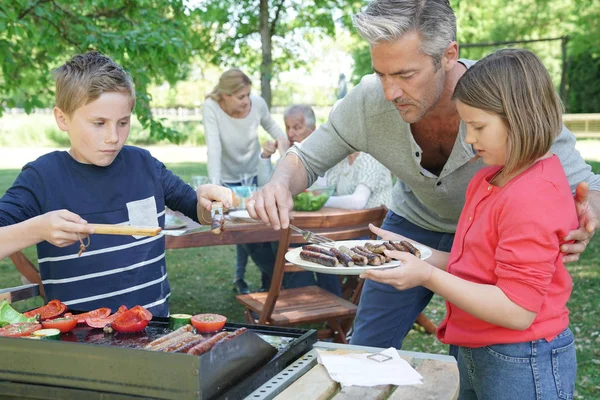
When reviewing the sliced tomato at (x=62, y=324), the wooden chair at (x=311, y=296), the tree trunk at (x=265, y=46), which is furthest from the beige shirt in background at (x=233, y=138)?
the sliced tomato at (x=62, y=324)

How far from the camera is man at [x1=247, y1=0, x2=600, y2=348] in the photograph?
7.91ft

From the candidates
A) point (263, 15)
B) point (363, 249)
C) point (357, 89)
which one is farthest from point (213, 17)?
point (363, 249)

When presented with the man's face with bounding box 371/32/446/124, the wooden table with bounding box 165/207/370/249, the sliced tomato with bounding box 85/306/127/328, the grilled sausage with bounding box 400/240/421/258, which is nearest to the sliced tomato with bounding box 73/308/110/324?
the sliced tomato with bounding box 85/306/127/328

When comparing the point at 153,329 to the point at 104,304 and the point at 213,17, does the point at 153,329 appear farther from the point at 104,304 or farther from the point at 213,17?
the point at 213,17

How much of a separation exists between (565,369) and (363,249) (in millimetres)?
751

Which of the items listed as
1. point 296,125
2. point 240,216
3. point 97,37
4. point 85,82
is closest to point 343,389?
point 85,82

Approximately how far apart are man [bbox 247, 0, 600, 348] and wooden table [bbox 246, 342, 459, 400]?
0.62 m

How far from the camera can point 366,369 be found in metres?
1.82

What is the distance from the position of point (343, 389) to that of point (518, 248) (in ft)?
2.21

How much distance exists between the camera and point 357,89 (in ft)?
9.61

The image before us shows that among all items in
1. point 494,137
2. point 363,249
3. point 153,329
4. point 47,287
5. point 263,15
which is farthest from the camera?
point 263,15

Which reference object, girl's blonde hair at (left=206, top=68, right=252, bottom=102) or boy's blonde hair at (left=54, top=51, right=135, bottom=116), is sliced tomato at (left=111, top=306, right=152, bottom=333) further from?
girl's blonde hair at (left=206, top=68, right=252, bottom=102)

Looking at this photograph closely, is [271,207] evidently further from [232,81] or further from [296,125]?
[232,81]

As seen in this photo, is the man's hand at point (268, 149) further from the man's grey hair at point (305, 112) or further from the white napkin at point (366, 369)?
the white napkin at point (366, 369)
